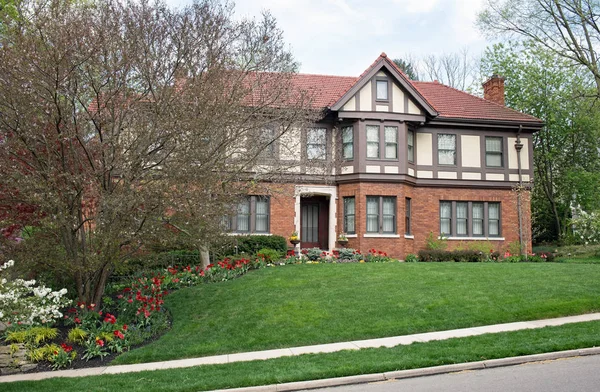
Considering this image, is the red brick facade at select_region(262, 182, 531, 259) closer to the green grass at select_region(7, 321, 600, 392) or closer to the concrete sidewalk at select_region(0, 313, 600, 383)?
the concrete sidewalk at select_region(0, 313, 600, 383)

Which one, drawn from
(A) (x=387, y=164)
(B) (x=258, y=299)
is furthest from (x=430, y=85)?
(B) (x=258, y=299)

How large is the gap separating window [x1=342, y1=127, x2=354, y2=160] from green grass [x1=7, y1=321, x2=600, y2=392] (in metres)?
13.4

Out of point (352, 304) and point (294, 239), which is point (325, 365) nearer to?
point (352, 304)

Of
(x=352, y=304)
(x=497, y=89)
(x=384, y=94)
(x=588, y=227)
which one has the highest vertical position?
(x=497, y=89)

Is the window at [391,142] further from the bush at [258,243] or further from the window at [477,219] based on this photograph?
the bush at [258,243]

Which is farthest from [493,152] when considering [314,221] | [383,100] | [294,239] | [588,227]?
[294,239]

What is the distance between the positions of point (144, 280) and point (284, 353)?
22.8 ft

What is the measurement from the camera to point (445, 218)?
24016mm

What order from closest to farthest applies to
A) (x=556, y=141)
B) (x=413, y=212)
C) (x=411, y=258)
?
(x=411, y=258)
(x=413, y=212)
(x=556, y=141)

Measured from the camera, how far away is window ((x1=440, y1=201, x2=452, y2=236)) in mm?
23922

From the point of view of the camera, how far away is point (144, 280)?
1558 cm

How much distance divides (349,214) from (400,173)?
2.72 meters

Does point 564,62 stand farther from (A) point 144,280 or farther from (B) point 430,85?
(A) point 144,280

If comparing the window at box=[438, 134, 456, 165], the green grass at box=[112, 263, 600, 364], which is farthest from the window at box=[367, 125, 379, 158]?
the green grass at box=[112, 263, 600, 364]
